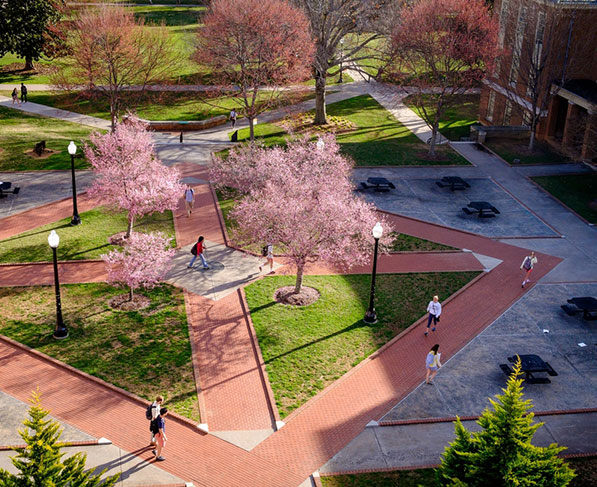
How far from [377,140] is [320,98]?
4.79 m

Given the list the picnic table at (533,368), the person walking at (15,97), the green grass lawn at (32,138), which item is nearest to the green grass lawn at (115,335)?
the picnic table at (533,368)

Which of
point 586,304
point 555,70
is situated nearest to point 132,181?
point 586,304

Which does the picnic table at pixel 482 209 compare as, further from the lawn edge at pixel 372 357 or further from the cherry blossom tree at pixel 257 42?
the cherry blossom tree at pixel 257 42

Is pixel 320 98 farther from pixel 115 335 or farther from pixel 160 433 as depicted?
pixel 160 433

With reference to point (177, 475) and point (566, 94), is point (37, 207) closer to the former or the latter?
point (177, 475)

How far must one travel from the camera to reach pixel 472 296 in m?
24.6

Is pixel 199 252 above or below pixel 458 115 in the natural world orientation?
below

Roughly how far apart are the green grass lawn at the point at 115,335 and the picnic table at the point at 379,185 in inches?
548

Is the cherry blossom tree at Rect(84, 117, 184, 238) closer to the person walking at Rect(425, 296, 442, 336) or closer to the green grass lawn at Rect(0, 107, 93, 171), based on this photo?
the green grass lawn at Rect(0, 107, 93, 171)

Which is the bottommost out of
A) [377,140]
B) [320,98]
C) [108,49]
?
[377,140]

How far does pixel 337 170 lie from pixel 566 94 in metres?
18.9

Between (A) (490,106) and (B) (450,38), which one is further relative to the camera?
(A) (490,106)

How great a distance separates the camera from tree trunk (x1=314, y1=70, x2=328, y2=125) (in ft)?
141

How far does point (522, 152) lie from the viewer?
40.4m
